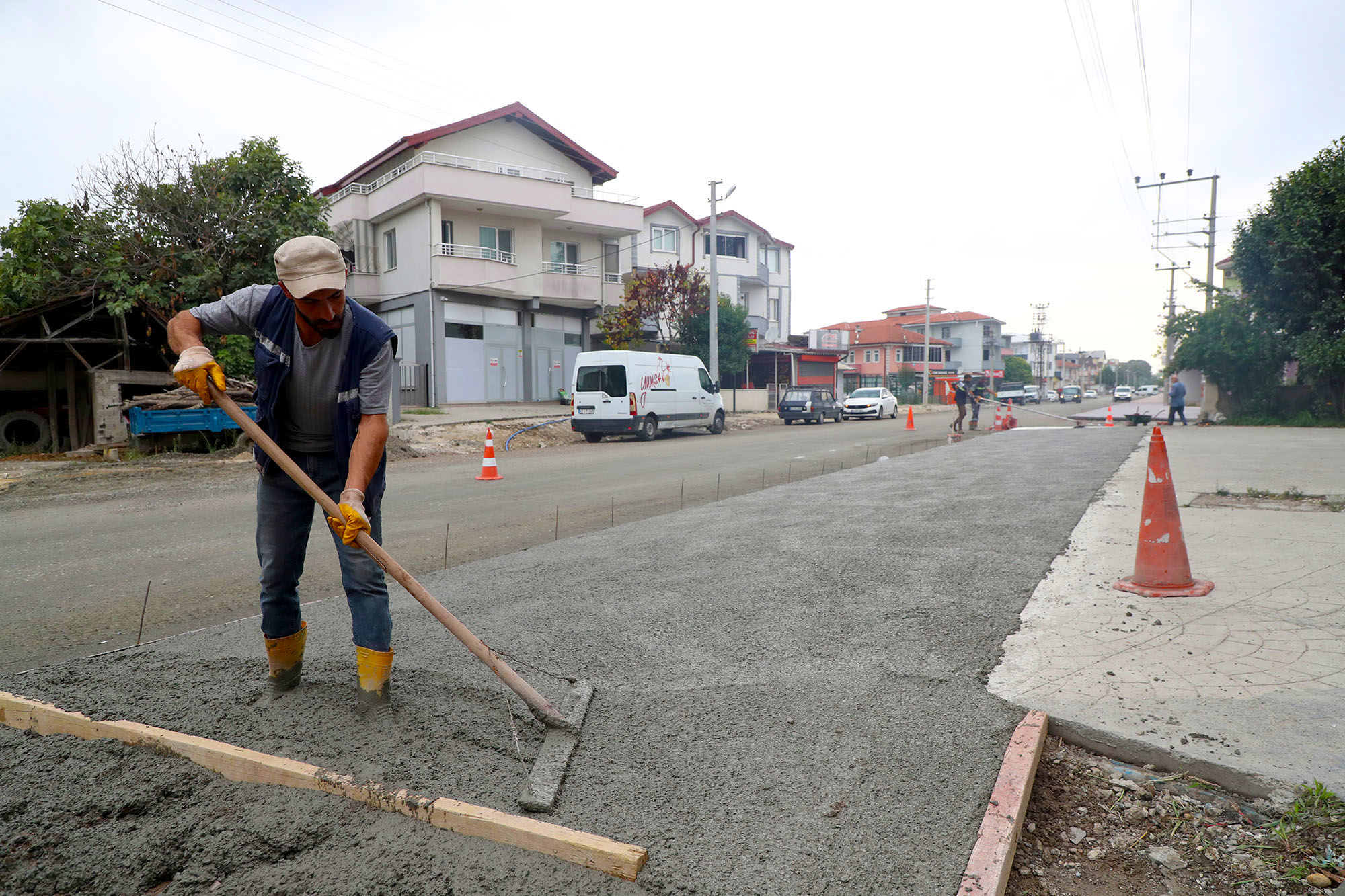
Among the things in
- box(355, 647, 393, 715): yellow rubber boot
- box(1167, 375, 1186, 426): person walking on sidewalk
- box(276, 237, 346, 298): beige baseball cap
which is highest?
box(276, 237, 346, 298): beige baseball cap

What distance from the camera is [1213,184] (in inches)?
1597

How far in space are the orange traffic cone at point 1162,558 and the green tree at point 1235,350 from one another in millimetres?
23688

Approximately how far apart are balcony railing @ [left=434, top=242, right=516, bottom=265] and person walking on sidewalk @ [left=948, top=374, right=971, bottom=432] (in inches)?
644

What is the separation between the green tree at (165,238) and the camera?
1666cm

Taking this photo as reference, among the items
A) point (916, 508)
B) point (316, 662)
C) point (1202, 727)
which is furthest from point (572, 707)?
point (916, 508)

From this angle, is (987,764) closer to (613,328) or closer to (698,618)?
(698,618)

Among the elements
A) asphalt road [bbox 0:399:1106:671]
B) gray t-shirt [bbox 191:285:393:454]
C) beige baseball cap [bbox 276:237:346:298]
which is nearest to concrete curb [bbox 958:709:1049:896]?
gray t-shirt [bbox 191:285:393:454]

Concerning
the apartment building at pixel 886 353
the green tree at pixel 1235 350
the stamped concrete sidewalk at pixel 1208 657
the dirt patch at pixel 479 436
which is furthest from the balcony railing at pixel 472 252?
the apartment building at pixel 886 353

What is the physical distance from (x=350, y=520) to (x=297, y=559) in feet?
1.98

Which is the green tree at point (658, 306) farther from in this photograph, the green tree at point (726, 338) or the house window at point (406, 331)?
the house window at point (406, 331)

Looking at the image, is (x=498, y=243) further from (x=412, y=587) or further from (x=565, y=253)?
(x=412, y=587)

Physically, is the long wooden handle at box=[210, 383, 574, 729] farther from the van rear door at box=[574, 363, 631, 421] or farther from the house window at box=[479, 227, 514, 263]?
the house window at box=[479, 227, 514, 263]

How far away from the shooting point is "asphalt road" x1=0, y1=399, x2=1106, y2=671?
5.10 metres

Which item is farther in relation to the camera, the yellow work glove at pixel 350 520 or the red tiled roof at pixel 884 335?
the red tiled roof at pixel 884 335
